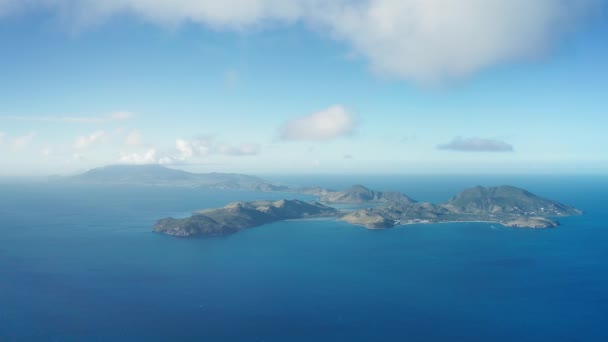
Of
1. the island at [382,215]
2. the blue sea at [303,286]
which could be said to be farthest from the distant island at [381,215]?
the blue sea at [303,286]

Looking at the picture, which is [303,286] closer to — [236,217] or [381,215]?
[236,217]

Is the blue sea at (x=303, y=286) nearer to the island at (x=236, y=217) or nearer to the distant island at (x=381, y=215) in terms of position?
the island at (x=236, y=217)

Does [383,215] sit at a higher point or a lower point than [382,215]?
lower

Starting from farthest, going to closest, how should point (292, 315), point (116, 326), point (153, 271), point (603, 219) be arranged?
point (603, 219), point (153, 271), point (292, 315), point (116, 326)

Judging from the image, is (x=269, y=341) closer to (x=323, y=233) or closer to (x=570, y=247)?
(x=323, y=233)

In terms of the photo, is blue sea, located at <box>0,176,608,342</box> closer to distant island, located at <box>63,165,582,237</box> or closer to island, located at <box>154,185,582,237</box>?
island, located at <box>154,185,582,237</box>

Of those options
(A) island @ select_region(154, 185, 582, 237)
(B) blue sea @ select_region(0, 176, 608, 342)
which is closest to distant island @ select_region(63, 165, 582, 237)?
(A) island @ select_region(154, 185, 582, 237)

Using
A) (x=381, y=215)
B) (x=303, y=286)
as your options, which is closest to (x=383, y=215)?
(x=381, y=215)

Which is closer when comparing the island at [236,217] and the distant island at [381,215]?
the island at [236,217]

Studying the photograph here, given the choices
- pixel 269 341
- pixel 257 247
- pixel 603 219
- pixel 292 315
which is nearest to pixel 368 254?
pixel 257 247
